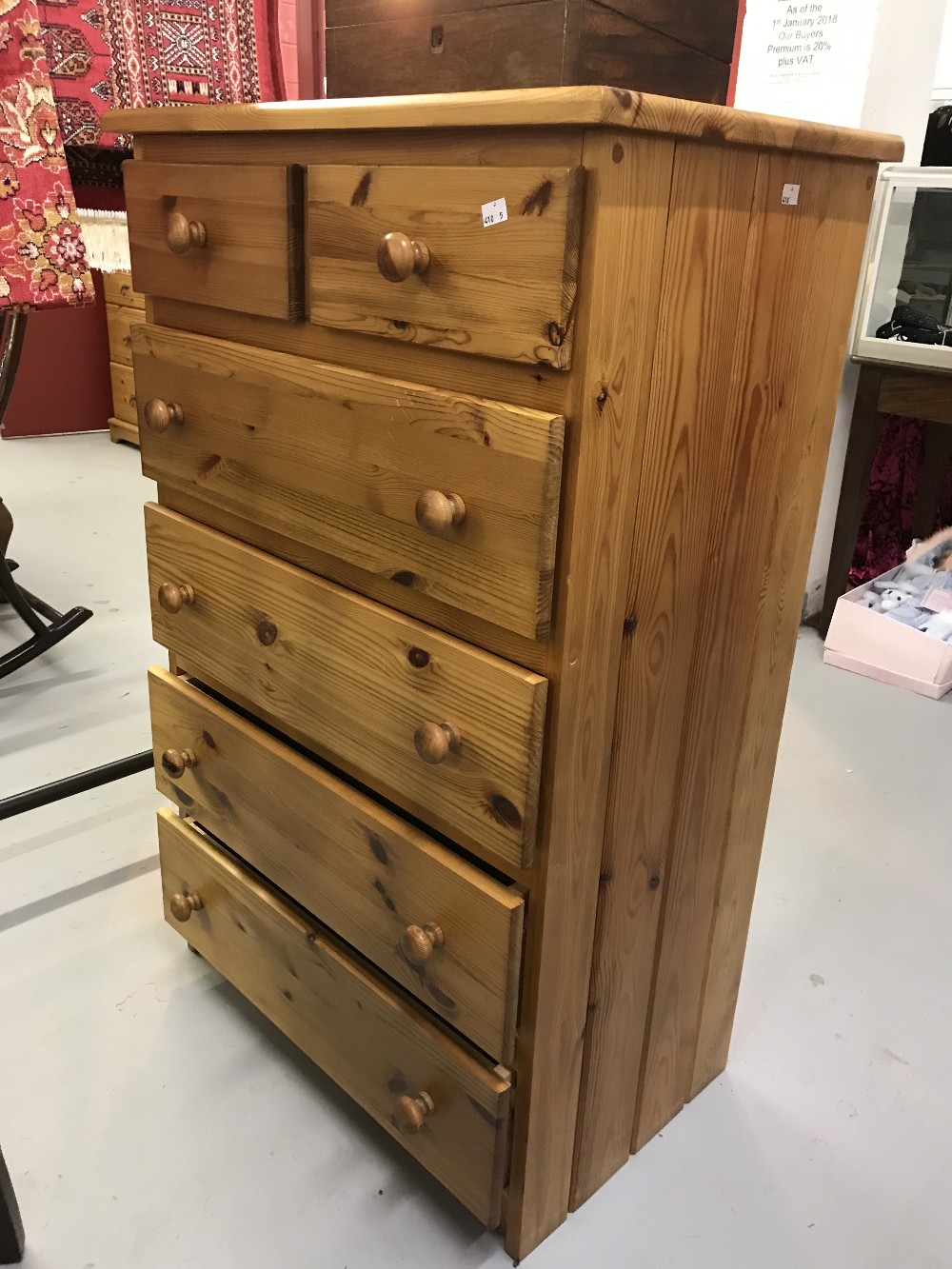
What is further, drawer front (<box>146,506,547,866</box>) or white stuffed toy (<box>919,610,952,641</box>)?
white stuffed toy (<box>919,610,952,641</box>)

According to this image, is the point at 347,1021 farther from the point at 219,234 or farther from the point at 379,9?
the point at 379,9

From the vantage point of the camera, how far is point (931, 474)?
2648mm

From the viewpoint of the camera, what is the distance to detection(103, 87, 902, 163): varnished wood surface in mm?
664

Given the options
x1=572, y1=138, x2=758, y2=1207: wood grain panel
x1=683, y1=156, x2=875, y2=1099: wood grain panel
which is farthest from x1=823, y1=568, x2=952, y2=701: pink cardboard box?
x1=572, y1=138, x2=758, y2=1207: wood grain panel

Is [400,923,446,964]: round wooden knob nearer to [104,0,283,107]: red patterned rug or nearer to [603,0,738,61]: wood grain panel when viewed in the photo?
[603,0,738,61]: wood grain panel

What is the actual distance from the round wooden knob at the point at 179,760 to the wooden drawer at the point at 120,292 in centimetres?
339

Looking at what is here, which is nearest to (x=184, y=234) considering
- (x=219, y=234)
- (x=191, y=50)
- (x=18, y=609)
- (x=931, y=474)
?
(x=219, y=234)

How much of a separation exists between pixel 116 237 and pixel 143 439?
0.69m

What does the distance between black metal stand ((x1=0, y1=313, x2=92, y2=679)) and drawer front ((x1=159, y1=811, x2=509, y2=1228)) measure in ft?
3.22

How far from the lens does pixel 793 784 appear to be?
6.54 ft

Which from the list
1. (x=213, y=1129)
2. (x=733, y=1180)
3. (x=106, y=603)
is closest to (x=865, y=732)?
(x=733, y=1180)

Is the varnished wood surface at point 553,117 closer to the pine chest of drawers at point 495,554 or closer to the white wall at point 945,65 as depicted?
the pine chest of drawers at point 495,554

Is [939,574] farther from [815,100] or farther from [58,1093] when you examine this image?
[58,1093]

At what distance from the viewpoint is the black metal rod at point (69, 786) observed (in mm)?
1546
